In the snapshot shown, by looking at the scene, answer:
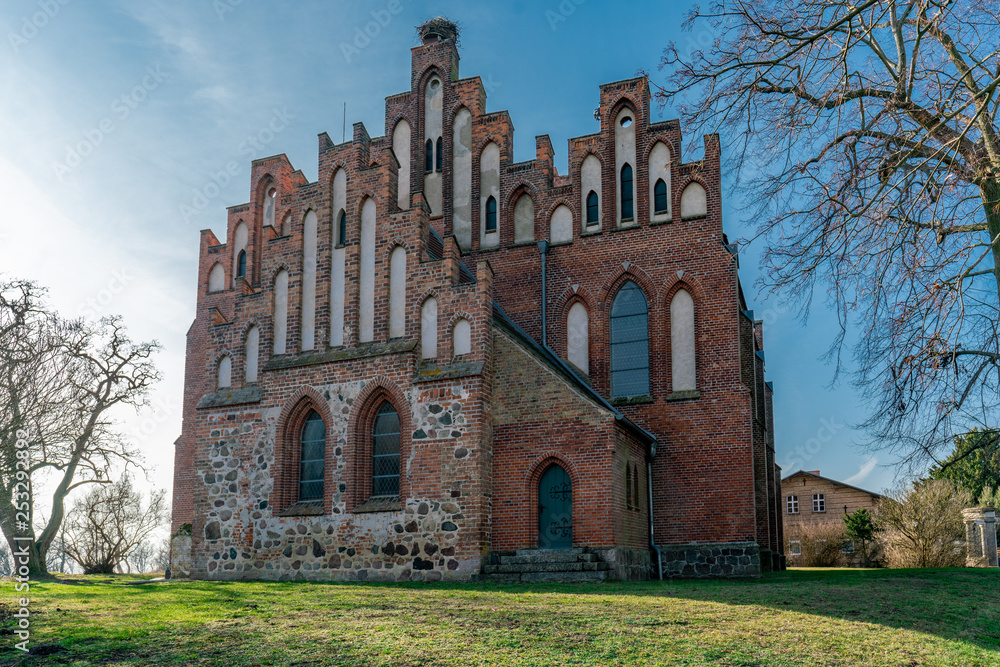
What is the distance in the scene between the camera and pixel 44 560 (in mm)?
24391

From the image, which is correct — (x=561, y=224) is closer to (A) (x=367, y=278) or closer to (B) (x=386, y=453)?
(A) (x=367, y=278)

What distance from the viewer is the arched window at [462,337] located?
1897 cm

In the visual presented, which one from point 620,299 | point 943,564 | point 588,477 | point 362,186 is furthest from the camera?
point 943,564

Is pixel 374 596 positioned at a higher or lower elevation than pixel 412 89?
lower

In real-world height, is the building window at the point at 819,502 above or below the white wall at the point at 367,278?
below

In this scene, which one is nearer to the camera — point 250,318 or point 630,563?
point 630,563

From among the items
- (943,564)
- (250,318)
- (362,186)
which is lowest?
(943,564)

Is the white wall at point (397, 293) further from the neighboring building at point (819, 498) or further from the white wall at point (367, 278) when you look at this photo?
the neighboring building at point (819, 498)

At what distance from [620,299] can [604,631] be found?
13.8 m

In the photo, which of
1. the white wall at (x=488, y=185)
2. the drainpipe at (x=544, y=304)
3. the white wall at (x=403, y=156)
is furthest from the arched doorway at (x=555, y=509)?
the white wall at (x=403, y=156)

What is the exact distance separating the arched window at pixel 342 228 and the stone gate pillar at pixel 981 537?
80.8 ft

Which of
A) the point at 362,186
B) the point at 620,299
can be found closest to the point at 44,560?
the point at 362,186

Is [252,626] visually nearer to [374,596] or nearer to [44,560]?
[374,596]

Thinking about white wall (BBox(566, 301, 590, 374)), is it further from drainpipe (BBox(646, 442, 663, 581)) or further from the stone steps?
the stone steps
